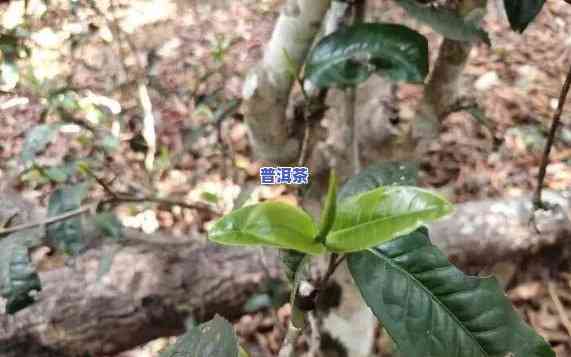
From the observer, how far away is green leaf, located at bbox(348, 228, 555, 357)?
47cm

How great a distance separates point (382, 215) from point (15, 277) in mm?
595

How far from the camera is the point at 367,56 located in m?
0.76

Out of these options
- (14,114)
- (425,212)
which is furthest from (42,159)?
(425,212)

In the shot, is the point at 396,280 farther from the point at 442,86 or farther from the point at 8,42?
the point at 8,42

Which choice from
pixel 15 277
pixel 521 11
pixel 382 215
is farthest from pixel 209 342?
pixel 521 11

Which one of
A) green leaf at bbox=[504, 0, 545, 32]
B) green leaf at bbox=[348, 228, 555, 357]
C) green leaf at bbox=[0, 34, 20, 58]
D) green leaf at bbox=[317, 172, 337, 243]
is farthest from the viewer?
green leaf at bbox=[0, 34, 20, 58]

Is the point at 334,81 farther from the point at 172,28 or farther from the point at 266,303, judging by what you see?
the point at 172,28

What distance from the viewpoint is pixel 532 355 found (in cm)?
49

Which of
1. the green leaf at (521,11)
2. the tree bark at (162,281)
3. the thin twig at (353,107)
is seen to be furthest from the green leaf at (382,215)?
the tree bark at (162,281)

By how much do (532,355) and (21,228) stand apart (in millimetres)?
733

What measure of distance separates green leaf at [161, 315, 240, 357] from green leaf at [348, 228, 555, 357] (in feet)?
0.48

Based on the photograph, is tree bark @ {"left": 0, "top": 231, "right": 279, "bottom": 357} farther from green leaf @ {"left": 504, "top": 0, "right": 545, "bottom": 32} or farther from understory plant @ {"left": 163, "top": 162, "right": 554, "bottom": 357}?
green leaf @ {"left": 504, "top": 0, "right": 545, "bottom": 32}

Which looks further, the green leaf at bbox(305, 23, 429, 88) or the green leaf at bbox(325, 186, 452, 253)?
the green leaf at bbox(305, 23, 429, 88)

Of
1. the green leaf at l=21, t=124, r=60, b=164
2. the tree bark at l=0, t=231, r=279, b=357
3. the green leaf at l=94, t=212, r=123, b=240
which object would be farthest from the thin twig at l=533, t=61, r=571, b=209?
the green leaf at l=21, t=124, r=60, b=164
